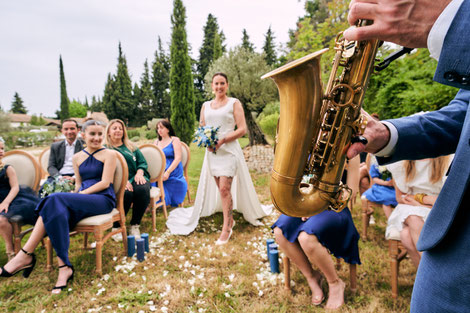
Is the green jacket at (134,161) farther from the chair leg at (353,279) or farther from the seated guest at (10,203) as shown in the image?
the chair leg at (353,279)

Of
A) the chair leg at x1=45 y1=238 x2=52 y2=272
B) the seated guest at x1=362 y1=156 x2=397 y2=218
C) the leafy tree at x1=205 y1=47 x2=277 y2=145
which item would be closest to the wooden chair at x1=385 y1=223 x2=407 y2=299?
the seated guest at x1=362 y1=156 x2=397 y2=218

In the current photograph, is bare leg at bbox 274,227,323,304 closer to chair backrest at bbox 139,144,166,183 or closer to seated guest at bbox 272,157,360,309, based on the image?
seated guest at bbox 272,157,360,309

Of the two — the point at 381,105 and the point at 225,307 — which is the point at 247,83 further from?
the point at 225,307

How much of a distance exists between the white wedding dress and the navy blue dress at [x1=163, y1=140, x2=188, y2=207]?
0.45m

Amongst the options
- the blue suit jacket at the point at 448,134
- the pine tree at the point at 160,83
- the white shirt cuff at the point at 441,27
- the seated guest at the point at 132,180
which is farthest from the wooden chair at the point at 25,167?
the pine tree at the point at 160,83

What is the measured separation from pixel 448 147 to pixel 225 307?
2.52m

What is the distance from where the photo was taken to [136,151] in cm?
495

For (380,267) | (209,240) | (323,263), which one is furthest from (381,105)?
(209,240)

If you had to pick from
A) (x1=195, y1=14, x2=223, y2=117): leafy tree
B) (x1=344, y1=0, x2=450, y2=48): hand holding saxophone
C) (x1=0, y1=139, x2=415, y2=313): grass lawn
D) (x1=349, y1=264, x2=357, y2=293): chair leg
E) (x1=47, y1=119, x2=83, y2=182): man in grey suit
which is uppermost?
(x1=195, y1=14, x2=223, y2=117): leafy tree

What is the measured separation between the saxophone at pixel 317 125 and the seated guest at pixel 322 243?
123cm

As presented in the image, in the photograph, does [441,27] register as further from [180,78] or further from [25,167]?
[180,78]

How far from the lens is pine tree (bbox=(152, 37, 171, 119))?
34.2 meters

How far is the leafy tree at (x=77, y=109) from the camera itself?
5962 centimetres

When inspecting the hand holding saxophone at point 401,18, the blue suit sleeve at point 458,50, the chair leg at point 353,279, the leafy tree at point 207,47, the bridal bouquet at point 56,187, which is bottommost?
the chair leg at point 353,279
